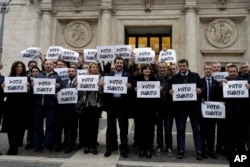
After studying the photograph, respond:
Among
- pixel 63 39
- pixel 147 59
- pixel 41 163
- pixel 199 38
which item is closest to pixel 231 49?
pixel 199 38

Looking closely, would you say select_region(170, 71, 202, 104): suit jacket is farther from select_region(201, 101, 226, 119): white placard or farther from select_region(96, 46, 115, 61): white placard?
select_region(96, 46, 115, 61): white placard

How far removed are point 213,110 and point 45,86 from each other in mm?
4234

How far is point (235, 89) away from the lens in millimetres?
6797

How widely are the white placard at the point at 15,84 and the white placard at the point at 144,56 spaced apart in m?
3.19

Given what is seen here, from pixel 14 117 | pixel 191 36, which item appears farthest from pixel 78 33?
pixel 14 117

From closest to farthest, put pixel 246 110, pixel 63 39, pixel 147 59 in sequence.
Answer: pixel 246 110 < pixel 147 59 < pixel 63 39

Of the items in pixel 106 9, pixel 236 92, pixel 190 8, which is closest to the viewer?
pixel 236 92

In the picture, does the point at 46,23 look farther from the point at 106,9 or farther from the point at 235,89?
the point at 235,89

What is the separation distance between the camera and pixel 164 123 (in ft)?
24.3

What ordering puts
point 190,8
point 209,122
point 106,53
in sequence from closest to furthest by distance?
1. point 209,122
2. point 106,53
3. point 190,8

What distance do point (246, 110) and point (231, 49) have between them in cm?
1403

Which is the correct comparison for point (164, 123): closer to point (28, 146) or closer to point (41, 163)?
point (41, 163)

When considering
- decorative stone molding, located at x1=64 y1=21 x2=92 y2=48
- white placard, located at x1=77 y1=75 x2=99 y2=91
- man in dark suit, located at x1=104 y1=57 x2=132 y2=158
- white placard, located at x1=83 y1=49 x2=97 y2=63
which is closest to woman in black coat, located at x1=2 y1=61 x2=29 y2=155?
white placard, located at x1=77 y1=75 x2=99 y2=91

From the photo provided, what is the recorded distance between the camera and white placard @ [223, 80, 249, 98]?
6750mm
